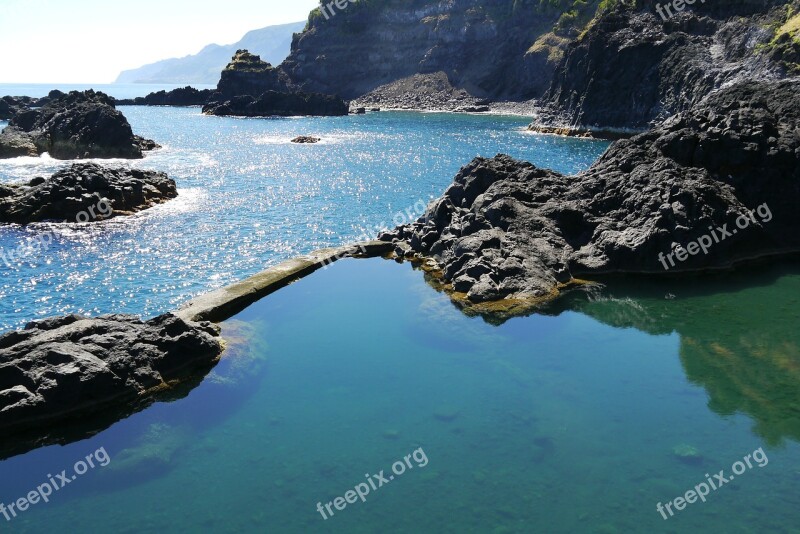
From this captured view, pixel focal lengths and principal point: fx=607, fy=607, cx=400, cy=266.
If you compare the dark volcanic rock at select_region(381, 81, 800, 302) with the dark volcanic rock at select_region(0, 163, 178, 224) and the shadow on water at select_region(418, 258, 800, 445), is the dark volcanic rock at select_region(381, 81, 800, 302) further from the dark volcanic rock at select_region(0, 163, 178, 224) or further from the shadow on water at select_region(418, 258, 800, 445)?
the dark volcanic rock at select_region(0, 163, 178, 224)

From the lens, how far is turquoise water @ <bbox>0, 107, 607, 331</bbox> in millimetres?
32188

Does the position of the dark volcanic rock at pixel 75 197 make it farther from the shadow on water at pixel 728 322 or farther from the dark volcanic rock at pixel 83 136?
the dark volcanic rock at pixel 83 136

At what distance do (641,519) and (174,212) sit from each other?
44.7m

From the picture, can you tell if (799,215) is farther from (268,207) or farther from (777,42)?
(777,42)

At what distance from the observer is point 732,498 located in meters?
15.4

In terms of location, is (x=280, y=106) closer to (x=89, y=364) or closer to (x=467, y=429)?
(x=89, y=364)


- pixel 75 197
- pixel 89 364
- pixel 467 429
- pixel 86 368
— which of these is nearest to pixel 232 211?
pixel 75 197

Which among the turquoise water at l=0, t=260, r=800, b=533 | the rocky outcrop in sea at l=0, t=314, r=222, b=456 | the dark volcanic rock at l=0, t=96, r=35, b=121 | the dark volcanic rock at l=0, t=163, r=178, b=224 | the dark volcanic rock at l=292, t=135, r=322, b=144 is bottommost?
the turquoise water at l=0, t=260, r=800, b=533

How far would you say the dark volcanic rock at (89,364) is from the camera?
18672 mm

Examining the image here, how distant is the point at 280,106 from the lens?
171000 millimetres

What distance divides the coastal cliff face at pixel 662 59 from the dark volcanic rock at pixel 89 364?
8819 cm

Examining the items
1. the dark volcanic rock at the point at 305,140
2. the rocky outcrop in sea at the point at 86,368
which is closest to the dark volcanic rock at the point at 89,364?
the rocky outcrop in sea at the point at 86,368

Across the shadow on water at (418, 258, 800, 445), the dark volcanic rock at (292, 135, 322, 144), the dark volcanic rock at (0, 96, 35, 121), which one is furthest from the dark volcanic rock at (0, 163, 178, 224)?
the dark volcanic rock at (0, 96, 35, 121)

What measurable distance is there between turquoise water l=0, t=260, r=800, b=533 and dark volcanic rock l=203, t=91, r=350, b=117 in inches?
5953
